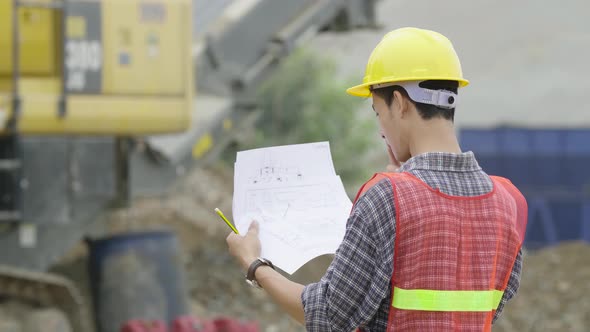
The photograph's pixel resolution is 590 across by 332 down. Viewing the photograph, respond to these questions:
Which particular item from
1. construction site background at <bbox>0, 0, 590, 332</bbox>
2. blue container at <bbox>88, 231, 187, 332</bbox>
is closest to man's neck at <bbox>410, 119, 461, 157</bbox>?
construction site background at <bbox>0, 0, 590, 332</bbox>

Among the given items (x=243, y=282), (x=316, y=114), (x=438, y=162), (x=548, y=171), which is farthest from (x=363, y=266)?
(x=316, y=114)

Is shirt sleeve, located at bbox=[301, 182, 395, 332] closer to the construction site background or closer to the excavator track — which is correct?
the construction site background

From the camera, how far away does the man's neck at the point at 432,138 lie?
2545mm

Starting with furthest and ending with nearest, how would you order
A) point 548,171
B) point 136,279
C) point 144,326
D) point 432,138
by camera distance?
point 548,171 → point 136,279 → point 144,326 → point 432,138

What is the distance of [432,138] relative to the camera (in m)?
2.54

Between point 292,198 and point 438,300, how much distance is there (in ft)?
1.59

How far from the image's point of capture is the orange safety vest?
245 cm

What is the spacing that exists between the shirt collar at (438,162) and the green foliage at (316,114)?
2325 cm

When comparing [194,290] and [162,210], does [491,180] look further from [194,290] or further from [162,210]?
[162,210]

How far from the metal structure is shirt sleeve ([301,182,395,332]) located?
17.2 feet

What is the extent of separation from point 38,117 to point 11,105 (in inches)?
7.6

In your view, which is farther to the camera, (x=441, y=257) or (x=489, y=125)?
(x=489, y=125)

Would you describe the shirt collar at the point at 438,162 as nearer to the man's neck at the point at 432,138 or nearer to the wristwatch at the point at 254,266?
the man's neck at the point at 432,138

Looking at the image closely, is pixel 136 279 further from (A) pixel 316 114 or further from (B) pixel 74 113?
(A) pixel 316 114
